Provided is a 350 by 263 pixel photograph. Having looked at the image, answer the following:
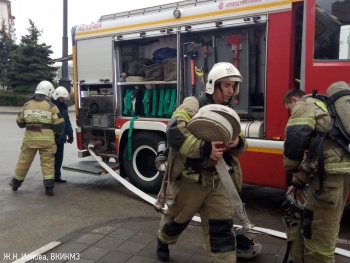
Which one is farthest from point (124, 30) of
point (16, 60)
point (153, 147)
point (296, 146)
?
point (16, 60)

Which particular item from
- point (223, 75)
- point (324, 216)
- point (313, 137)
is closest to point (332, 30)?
point (313, 137)

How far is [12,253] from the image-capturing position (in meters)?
4.07

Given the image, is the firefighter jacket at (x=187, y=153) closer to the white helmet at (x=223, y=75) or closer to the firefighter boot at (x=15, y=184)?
the white helmet at (x=223, y=75)

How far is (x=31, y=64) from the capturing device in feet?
84.4

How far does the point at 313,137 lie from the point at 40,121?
4.29 m

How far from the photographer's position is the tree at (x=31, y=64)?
2592 centimetres

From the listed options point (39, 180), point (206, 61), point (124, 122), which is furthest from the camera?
point (39, 180)

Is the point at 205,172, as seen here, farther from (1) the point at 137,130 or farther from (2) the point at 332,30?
(1) the point at 137,130

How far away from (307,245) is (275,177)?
5.30 feet

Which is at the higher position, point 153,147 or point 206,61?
point 206,61

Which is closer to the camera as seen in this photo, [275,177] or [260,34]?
[275,177]

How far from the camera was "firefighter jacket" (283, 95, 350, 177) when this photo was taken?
3174 mm

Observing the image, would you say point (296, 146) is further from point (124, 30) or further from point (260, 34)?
point (124, 30)

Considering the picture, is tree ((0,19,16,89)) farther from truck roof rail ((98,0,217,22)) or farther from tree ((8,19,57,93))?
truck roof rail ((98,0,217,22))
